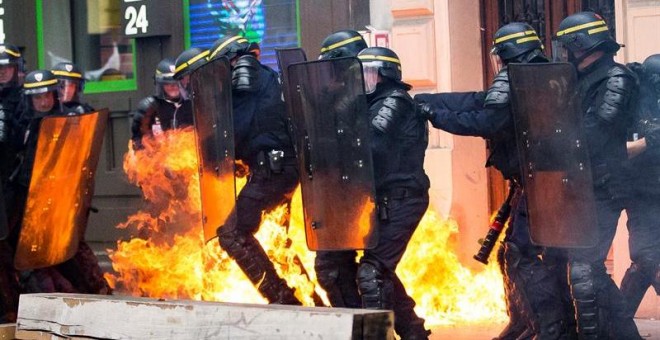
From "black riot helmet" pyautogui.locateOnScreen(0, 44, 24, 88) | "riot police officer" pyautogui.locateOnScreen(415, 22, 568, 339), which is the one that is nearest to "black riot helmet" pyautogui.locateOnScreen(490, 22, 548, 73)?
"riot police officer" pyautogui.locateOnScreen(415, 22, 568, 339)

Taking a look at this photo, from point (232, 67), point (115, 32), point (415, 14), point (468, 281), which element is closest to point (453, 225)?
point (468, 281)

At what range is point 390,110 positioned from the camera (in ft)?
23.4

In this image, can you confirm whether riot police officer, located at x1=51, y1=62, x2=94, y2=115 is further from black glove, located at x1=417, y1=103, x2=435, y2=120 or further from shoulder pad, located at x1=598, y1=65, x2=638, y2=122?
shoulder pad, located at x1=598, y1=65, x2=638, y2=122

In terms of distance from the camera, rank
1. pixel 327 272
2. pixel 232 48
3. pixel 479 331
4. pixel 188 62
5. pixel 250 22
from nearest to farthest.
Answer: pixel 327 272
pixel 232 48
pixel 479 331
pixel 188 62
pixel 250 22

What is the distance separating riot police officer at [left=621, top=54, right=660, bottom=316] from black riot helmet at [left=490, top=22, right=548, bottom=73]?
0.61 m

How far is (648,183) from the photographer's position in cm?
713

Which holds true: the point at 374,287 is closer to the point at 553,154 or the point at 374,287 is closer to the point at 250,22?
the point at 553,154

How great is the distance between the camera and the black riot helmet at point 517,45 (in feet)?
23.1

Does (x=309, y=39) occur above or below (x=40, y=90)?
above

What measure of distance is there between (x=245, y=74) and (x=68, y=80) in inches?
86.7

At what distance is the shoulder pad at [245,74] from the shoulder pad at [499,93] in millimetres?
1633

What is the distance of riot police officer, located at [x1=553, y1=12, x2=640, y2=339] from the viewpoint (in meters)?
6.56

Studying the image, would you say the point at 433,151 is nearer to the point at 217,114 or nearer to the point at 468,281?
the point at 468,281

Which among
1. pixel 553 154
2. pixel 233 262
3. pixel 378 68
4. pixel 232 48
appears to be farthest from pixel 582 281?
pixel 233 262
